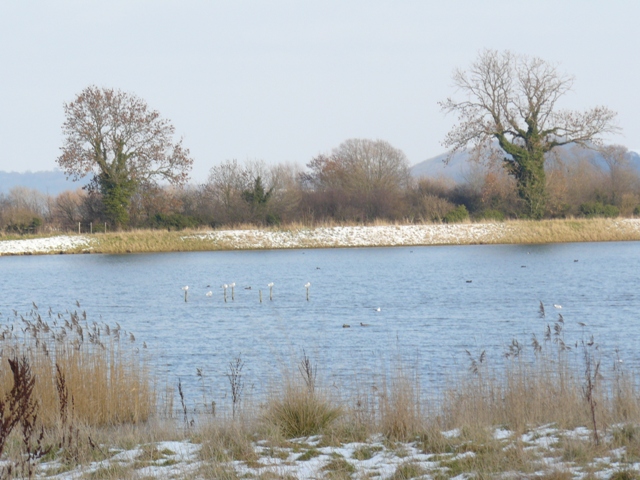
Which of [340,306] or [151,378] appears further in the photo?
[340,306]

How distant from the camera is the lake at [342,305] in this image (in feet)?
44.4

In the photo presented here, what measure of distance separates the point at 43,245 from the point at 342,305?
109ft

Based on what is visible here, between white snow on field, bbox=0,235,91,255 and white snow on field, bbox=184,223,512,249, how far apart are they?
757cm

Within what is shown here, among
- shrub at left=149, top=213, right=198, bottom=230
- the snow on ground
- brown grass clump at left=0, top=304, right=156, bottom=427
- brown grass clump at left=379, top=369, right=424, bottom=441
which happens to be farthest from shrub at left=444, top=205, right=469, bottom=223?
the snow on ground

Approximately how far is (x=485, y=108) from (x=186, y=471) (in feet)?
166

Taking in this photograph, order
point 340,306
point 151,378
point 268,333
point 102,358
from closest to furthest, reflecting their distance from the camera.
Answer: point 102,358
point 151,378
point 268,333
point 340,306

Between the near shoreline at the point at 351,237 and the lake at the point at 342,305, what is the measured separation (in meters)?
7.30

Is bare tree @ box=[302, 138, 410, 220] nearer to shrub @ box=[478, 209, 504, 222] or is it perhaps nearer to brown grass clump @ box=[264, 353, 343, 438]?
shrub @ box=[478, 209, 504, 222]

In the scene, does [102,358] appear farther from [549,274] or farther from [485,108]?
[485,108]

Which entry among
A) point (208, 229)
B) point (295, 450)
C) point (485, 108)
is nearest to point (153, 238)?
point (208, 229)

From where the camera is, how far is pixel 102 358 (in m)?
10.1

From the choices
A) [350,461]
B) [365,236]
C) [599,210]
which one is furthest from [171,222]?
[350,461]

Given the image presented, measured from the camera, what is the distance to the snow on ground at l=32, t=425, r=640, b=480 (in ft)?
20.2

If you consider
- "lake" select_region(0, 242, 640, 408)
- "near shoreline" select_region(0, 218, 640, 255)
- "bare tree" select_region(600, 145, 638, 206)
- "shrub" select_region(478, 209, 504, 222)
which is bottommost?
"lake" select_region(0, 242, 640, 408)
